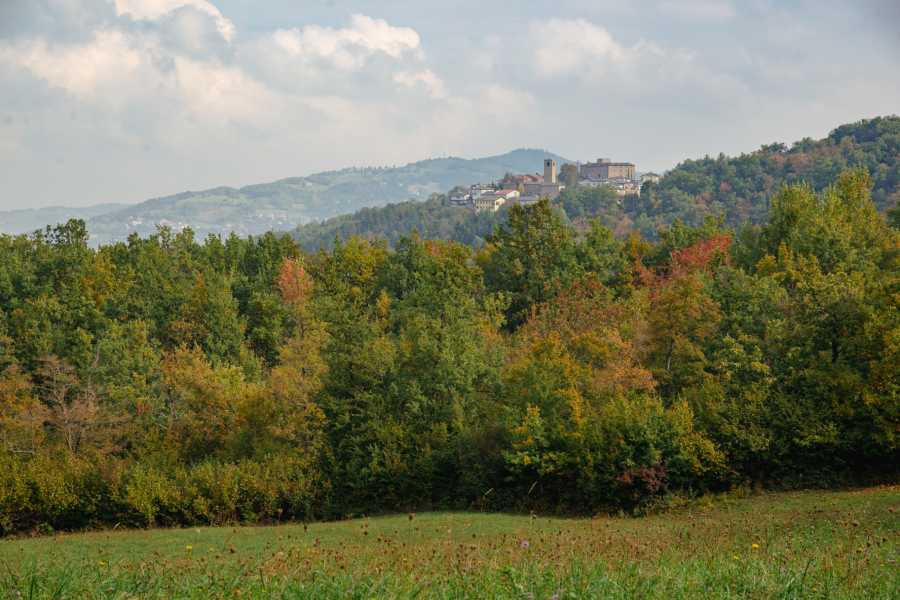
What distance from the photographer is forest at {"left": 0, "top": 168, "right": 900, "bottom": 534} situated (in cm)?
3350

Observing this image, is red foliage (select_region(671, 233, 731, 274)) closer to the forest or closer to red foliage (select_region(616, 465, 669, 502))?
the forest

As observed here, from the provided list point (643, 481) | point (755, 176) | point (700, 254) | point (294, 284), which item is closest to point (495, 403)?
point (643, 481)

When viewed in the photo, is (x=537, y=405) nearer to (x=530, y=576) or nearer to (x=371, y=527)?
(x=371, y=527)

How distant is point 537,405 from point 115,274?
51213 millimetres

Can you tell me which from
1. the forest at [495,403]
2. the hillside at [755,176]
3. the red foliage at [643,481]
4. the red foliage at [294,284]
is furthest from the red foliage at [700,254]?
the hillside at [755,176]

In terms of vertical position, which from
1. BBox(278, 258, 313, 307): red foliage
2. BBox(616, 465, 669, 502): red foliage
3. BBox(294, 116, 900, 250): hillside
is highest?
BBox(294, 116, 900, 250): hillside

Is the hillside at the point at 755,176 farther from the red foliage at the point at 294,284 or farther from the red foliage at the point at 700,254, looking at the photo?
the red foliage at the point at 294,284

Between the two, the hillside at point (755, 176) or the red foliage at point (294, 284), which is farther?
the hillside at point (755, 176)

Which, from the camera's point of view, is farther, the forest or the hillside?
the hillside

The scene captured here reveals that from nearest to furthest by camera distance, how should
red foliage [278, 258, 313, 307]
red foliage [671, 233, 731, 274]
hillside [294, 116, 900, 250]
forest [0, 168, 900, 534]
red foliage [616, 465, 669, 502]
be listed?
red foliage [616, 465, 669, 502] → forest [0, 168, 900, 534] → red foliage [671, 233, 731, 274] → red foliage [278, 258, 313, 307] → hillside [294, 116, 900, 250]

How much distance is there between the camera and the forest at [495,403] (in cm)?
3350

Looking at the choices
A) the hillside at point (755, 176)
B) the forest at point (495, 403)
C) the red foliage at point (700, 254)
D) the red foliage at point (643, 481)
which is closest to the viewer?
the red foliage at point (643, 481)

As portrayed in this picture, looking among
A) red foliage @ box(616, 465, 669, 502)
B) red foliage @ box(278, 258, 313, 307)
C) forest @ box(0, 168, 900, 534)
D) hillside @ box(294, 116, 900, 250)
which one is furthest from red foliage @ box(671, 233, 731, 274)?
hillside @ box(294, 116, 900, 250)

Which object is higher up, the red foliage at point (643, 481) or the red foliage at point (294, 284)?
the red foliage at point (294, 284)
